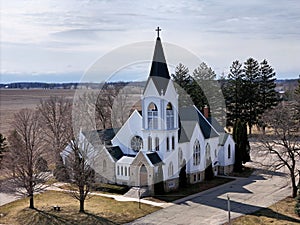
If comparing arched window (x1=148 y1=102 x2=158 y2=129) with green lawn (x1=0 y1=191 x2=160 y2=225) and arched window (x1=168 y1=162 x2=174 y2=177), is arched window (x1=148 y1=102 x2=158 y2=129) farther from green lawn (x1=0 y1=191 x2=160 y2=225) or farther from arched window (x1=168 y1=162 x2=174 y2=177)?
green lawn (x1=0 y1=191 x2=160 y2=225)

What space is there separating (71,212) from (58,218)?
4.20 ft

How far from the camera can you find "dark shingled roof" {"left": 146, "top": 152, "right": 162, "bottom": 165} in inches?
1186

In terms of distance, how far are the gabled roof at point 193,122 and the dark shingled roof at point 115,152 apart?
5394mm

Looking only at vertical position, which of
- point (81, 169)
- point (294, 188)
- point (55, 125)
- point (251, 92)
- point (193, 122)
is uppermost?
point (251, 92)

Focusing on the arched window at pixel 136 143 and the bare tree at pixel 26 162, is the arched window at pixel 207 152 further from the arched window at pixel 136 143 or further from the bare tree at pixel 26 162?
the bare tree at pixel 26 162

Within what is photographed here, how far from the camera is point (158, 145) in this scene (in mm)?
30828

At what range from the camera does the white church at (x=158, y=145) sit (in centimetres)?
3022

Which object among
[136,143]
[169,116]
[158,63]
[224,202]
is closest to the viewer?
[224,202]

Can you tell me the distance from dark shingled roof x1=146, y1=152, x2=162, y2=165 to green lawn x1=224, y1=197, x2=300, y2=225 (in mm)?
8150

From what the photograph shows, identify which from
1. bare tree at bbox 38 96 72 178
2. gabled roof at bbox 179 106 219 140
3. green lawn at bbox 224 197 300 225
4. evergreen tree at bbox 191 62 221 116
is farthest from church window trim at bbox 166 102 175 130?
evergreen tree at bbox 191 62 221 116

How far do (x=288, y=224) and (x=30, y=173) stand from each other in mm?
15387

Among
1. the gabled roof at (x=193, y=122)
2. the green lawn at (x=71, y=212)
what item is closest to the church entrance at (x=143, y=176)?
the green lawn at (x=71, y=212)

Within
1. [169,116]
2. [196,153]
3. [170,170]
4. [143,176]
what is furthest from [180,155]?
[143,176]

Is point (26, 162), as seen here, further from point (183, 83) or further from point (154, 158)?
point (183, 83)
